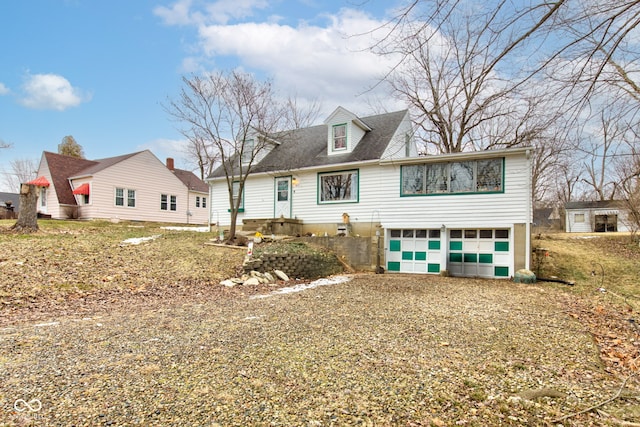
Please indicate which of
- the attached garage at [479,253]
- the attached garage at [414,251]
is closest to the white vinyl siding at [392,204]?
the attached garage at [414,251]

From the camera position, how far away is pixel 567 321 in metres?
5.86

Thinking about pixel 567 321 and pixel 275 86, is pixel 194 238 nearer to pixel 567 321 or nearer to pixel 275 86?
pixel 275 86

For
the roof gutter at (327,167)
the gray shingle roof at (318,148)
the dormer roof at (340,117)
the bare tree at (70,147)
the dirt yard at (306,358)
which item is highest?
the bare tree at (70,147)

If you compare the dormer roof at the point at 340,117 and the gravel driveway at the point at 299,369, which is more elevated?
the dormer roof at the point at 340,117

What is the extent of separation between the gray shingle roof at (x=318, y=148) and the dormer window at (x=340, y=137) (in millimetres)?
493

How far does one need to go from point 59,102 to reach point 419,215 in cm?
2767

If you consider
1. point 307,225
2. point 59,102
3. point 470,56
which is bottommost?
point 307,225

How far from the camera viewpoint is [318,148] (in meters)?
16.9

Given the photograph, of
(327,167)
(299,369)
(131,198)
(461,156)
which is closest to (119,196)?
(131,198)

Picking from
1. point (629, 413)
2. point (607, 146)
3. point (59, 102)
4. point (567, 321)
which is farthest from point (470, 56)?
point (59, 102)

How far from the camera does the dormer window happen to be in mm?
15648

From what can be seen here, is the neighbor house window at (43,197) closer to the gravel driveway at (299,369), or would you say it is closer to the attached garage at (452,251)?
the gravel driveway at (299,369)

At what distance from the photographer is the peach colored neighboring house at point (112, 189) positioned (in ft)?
70.8

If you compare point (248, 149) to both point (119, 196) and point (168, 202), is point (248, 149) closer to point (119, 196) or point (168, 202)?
point (119, 196)
